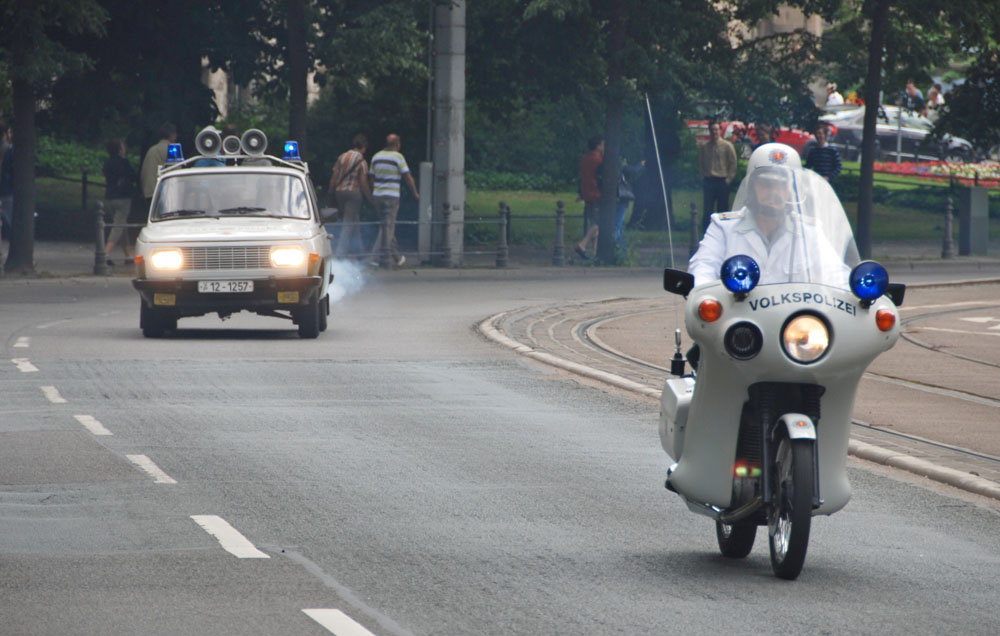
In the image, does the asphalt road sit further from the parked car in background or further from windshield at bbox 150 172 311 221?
the parked car in background

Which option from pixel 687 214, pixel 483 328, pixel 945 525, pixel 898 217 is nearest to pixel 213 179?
pixel 483 328

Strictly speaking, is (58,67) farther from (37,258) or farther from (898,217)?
(898,217)

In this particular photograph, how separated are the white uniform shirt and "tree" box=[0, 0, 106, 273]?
20057 mm

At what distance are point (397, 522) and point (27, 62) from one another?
1916 centimetres

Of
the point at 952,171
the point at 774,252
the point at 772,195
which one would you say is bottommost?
the point at 774,252

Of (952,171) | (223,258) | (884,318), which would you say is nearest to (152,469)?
(884,318)

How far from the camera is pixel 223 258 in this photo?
689 inches

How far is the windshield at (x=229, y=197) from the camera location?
18.4m

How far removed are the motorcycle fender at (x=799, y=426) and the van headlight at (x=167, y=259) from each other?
38.0 feet

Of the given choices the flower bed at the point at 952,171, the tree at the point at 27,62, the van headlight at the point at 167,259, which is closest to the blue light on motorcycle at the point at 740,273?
the van headlight at the point at 167,259

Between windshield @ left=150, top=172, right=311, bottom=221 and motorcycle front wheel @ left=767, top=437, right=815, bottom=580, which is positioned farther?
windshield @ left=150, top=172, right=311, bottom=221

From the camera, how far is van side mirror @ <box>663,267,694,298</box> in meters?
6.91

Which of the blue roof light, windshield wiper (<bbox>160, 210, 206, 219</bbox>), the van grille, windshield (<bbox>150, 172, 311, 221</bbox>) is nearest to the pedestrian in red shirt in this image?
the blue roof light

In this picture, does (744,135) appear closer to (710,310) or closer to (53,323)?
(53,323)
